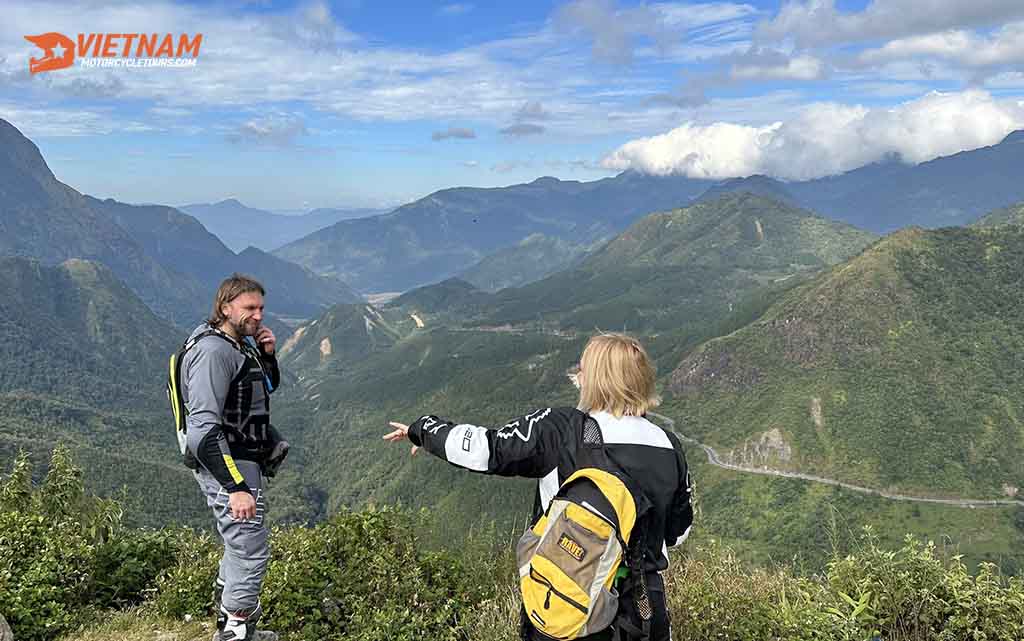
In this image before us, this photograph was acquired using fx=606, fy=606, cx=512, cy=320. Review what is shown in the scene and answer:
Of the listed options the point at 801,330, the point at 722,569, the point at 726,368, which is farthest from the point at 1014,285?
the point at 722,569

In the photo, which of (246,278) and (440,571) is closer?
(246,278)

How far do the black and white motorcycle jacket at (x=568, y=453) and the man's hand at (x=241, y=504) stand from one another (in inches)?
94.7

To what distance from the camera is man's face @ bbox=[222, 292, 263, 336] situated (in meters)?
5.95

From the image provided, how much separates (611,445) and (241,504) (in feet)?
12.0

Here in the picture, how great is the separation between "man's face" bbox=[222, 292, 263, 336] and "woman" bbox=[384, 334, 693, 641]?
2.75 m

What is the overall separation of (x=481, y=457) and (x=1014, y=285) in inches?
7612

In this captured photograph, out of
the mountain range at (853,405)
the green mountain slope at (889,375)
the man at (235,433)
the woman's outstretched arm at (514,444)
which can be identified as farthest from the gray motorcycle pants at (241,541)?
the green mountain slope at (889,375)

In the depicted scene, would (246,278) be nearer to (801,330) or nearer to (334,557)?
(334,557)

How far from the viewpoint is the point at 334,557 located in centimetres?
733

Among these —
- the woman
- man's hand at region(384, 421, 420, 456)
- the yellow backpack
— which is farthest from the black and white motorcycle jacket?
man's hand at region(384, 421, 420, 456)

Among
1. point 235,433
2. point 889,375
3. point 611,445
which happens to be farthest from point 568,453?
point 889,375

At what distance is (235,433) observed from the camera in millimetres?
5832

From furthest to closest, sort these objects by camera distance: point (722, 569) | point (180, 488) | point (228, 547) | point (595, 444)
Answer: point (180, 488) → point (722, 569) → point (228, 547) → point (595, 444)

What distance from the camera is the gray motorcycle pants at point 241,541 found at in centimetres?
595
